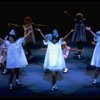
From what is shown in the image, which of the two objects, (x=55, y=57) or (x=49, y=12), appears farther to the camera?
(x=49, y=12)

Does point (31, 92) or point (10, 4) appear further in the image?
point (10, 4)

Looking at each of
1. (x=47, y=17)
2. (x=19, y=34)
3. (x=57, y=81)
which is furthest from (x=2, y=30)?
(x=57, y=81)

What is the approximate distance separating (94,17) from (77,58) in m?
5.70

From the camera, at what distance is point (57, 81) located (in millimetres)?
12773

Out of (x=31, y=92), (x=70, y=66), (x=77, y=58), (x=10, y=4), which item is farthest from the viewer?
(x=10, y=4)

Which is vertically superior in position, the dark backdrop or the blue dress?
the dark backdrop

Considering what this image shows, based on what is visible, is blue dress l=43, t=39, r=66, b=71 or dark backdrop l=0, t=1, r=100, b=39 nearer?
blue dress l=43, t=39, r=66, b=71

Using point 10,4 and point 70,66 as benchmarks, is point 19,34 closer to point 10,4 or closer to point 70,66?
point 10,4

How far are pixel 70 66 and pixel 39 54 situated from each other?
7.28 ft

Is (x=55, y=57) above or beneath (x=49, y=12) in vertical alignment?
beneath

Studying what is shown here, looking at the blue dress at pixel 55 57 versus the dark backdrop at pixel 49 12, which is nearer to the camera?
the blue dress at pixel 55 57

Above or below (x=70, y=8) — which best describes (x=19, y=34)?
below

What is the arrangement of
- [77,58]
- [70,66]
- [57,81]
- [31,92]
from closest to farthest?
[31,92], [57,81], [70,66], [77,58]

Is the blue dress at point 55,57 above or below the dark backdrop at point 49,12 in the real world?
below
